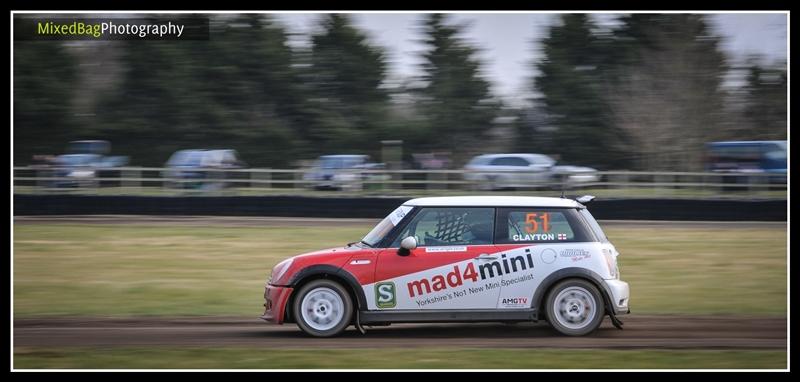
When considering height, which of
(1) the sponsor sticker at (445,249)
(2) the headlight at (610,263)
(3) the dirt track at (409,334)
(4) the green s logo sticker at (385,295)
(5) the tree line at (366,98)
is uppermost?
(5) the tree line at (366,98)

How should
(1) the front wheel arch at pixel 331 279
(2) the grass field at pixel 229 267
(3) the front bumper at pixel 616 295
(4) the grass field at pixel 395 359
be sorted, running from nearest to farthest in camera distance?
(4) the grass field at pixel 395 359, (1) the front wheel arch at pixel 331 279, (3) the front bumper at pixel 616 295, (2) the grass field at pixel 229 267

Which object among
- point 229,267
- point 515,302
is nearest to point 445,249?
point 515,302

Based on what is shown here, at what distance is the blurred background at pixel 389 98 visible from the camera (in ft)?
119

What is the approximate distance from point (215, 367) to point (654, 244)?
1201cm

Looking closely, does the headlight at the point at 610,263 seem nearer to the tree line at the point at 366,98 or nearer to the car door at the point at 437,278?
the car door at the point at 437,278

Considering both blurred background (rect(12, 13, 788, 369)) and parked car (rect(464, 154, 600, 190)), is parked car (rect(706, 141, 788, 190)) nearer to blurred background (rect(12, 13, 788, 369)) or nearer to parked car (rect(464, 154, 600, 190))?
blurred background (rect(12, 13, 788, 369))

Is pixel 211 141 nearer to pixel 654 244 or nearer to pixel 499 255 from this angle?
pixel 654 244

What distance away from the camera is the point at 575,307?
8.87 metres

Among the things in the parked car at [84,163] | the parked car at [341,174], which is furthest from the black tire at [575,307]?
the parked car at [84,163]

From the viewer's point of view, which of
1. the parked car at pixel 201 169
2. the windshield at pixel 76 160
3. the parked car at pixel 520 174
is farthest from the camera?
the windshield at pixel 76 160

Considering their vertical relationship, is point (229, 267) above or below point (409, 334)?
above

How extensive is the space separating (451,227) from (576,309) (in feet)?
4.95

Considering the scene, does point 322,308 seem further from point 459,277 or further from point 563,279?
point 563,279

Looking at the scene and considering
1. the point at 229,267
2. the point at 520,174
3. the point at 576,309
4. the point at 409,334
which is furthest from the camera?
the point at 520,174
